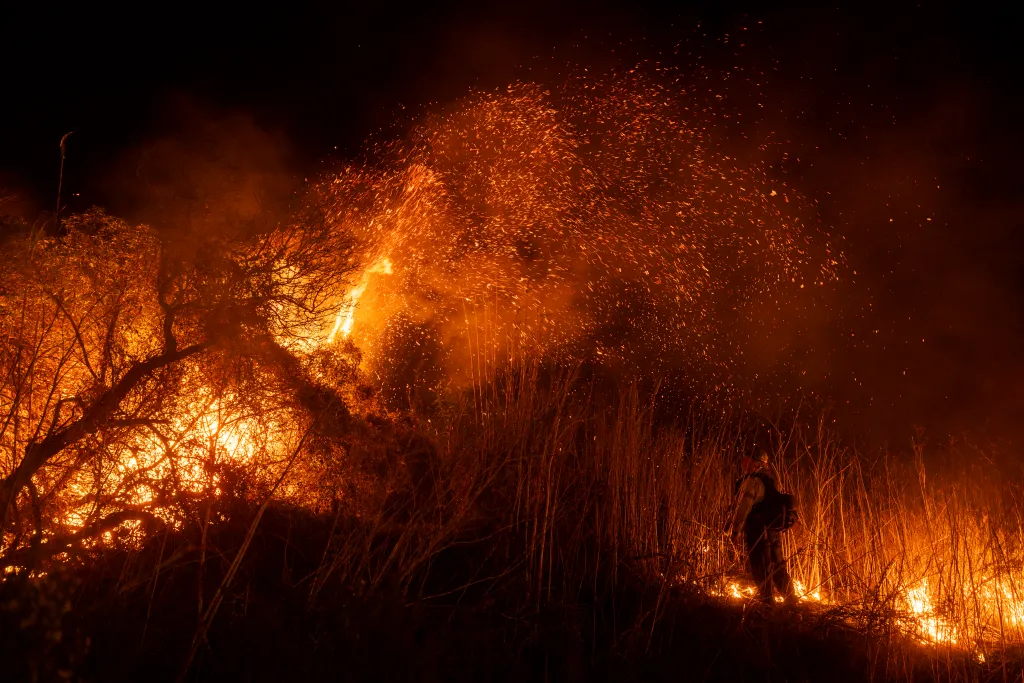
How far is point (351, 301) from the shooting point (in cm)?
Answer: 685

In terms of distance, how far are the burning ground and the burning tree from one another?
0.08ft

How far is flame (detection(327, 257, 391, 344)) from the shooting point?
22.5ft

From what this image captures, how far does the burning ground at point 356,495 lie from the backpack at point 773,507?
0.21 m

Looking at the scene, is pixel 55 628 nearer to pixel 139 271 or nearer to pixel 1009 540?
pixel 139 271

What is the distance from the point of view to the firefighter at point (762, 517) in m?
6.22

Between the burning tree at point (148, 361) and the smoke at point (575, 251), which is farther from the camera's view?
the smoke at point (575, 251)

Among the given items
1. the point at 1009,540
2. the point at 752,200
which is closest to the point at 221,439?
the point at 1009,540

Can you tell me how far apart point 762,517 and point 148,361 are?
17.4 ft

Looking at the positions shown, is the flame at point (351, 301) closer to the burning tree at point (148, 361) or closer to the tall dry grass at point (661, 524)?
the burning tree at point (148, 361)

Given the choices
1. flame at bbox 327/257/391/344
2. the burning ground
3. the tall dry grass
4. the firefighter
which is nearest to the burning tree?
the burning ground

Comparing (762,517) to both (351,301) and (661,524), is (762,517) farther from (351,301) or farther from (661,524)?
(351,301)

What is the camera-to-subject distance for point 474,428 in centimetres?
550

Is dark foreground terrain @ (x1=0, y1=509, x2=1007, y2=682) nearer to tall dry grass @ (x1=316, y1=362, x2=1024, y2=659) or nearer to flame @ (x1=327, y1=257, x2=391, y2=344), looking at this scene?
tall dry grass @ (x1=316, y1=362, x2=1024, y2=659)

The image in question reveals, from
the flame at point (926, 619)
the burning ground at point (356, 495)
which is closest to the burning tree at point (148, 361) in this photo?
the burning ground at point (356, 495)
